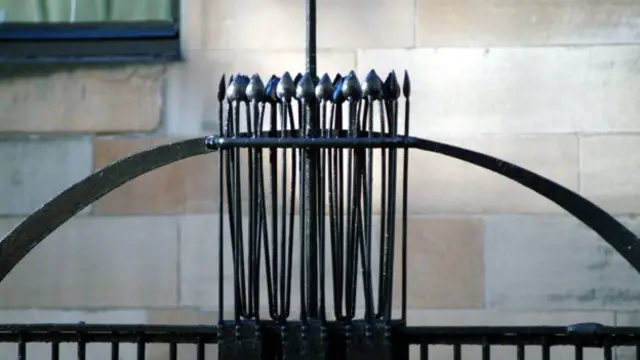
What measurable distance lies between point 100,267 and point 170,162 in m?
0.80

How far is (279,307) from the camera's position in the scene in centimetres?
129

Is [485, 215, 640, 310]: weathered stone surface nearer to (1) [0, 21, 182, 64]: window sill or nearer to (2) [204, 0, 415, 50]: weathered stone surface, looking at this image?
(2) [204, 0, 415, 50]: weathered stone surface

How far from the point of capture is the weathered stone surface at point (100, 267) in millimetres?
1966

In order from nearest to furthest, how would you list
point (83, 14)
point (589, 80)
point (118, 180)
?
point (118, 180) → point (589, 80) → point (83, 14)

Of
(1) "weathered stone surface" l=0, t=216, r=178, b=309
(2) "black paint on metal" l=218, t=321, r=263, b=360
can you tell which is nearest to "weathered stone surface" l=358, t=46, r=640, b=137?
(1) "weathered stone surface" l=0, t=216, r=178, b=309

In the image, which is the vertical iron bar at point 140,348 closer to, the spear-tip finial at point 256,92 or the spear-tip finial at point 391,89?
the spear-tip finial at point 256,92

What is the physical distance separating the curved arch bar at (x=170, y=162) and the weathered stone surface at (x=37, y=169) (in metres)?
0.69

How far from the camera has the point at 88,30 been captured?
79.0 inches

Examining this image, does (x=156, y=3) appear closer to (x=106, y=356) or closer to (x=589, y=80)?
(x=106, y=356)

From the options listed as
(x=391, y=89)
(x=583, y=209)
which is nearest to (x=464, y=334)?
(x=583, y=209)

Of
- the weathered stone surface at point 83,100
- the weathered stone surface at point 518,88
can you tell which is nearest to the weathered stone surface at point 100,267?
the weathered stone surface at point 83,100

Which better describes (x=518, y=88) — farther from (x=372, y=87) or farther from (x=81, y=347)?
(x=81, y=347)

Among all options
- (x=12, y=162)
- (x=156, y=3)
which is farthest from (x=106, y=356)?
(x=156, y=3)

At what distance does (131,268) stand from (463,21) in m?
0.90
